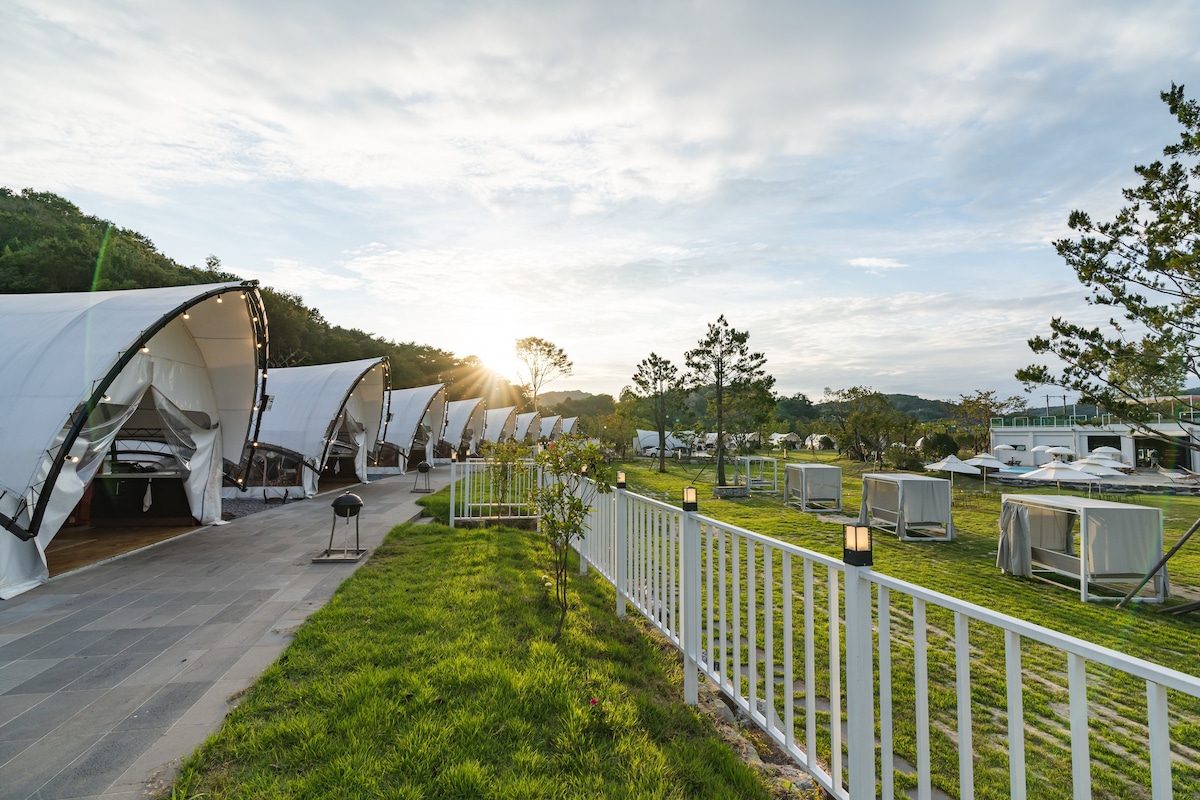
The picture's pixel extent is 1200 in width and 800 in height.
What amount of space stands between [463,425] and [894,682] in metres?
22.6

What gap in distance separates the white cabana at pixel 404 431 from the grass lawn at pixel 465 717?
1351 cm

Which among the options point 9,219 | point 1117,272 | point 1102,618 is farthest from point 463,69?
point 9,219

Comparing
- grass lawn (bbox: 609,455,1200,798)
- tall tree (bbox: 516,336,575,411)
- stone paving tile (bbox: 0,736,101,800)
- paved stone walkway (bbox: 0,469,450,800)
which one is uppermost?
tall tree (bbox: 516,336,575,411)

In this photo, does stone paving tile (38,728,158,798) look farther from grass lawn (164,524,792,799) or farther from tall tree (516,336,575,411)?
→ tall tree (516,336,575,411)

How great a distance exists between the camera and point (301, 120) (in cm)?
618

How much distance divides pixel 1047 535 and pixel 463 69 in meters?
9.03

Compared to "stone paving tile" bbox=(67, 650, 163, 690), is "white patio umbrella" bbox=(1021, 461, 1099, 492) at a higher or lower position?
higher

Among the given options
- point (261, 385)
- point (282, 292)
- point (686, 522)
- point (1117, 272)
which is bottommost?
point (686, 522)

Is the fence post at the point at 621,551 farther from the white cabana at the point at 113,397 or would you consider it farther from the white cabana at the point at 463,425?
the white cabana at the point at 463,425

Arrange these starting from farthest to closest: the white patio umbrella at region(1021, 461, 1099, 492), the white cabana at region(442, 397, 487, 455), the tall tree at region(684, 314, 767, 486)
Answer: the white cabana at region(442, 397, 487, 455) → the tall tree at region(684, 314, 767, 486) → the white patio umbrella at region(1021, 461, 1099, 492)

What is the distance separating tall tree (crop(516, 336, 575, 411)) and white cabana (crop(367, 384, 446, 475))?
56.9ft

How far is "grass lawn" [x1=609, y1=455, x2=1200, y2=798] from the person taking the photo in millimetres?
2457

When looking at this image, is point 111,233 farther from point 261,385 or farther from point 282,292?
point 261,385

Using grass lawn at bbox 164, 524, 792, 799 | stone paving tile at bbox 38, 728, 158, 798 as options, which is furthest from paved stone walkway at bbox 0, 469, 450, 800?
grass lawn at bbox 164, 524, 792, 799
